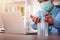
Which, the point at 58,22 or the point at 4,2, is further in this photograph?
the point at 4,2

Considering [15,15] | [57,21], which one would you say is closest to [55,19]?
[57,21]

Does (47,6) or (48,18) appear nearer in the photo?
(48,18)

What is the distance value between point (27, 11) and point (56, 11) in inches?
10.9

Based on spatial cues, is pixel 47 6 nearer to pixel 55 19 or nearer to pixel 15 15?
pixel 55 19

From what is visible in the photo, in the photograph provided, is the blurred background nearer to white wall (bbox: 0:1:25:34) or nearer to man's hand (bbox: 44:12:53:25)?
white wall (bbox: 0:1:25:34)

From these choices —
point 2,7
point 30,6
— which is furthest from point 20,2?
point 2,7

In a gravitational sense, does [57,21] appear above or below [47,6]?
below

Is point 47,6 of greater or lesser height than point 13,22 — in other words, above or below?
above

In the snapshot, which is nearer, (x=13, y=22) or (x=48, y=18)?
(x=48, y=18)

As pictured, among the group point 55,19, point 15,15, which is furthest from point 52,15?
point 15,15

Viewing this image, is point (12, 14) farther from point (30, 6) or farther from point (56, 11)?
point (56, 11)

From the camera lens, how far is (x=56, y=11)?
4.27ft

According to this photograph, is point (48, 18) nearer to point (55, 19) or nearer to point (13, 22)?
point (55, 19)

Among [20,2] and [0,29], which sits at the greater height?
[20,2]
